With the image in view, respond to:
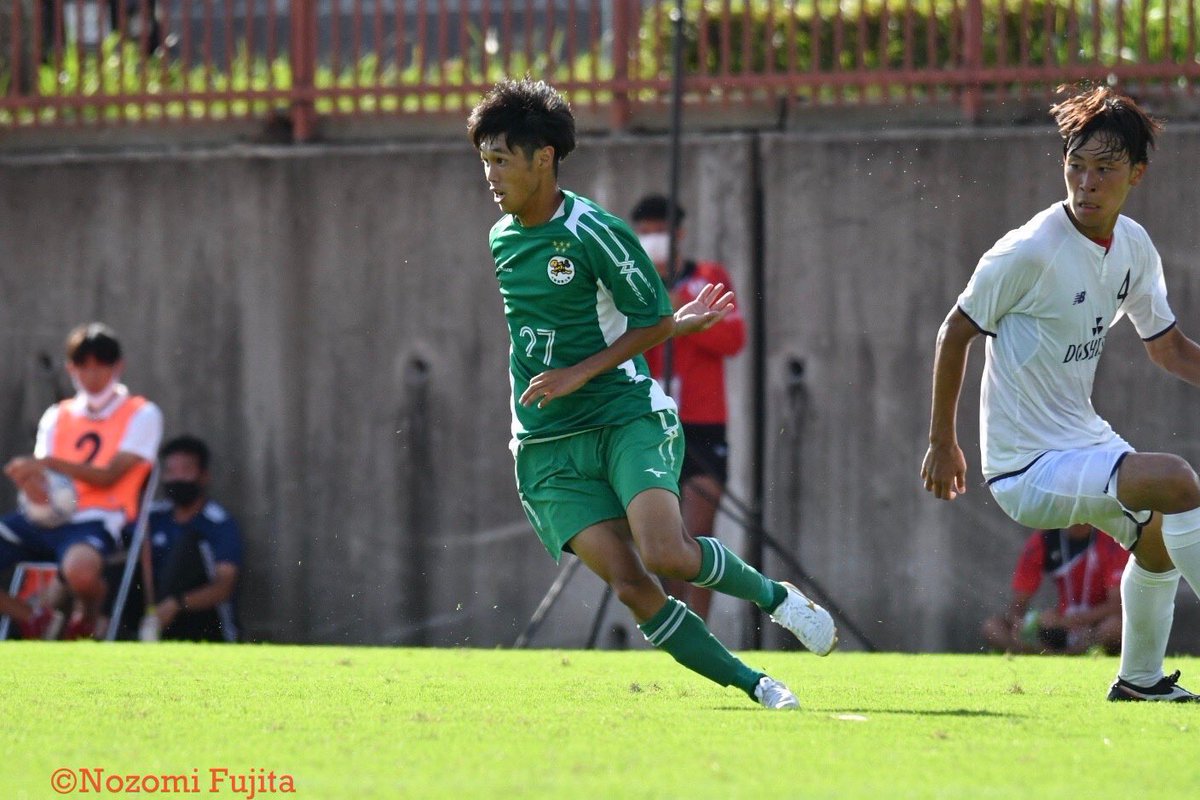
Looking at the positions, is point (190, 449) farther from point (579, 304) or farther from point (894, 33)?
point (579, 304)

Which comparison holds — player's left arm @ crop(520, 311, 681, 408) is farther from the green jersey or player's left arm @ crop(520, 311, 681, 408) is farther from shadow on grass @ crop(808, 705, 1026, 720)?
shadow on grass @ crop(808, 705, 1026, 720)

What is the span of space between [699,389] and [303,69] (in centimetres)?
352

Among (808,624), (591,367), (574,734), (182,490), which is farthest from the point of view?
(182,490)

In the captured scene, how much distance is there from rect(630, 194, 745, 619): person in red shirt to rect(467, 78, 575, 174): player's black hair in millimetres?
4881

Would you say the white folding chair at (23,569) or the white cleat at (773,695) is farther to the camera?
the white folding chair at (23,569)

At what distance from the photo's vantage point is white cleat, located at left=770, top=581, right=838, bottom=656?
6.35 m

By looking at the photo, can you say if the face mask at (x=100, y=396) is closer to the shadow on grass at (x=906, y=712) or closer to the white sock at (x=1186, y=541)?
the shadow on grass at (x=906, y=712)

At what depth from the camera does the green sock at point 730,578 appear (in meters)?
6.23

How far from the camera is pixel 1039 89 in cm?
1166

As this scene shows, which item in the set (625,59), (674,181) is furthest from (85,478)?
(625,59)

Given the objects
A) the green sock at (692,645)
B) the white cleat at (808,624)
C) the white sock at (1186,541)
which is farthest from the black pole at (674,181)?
the white sock at (1186,541)

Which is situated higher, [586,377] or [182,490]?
[586,377]

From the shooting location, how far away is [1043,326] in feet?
21.1

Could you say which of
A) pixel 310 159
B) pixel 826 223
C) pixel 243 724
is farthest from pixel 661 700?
pixel 310 159
